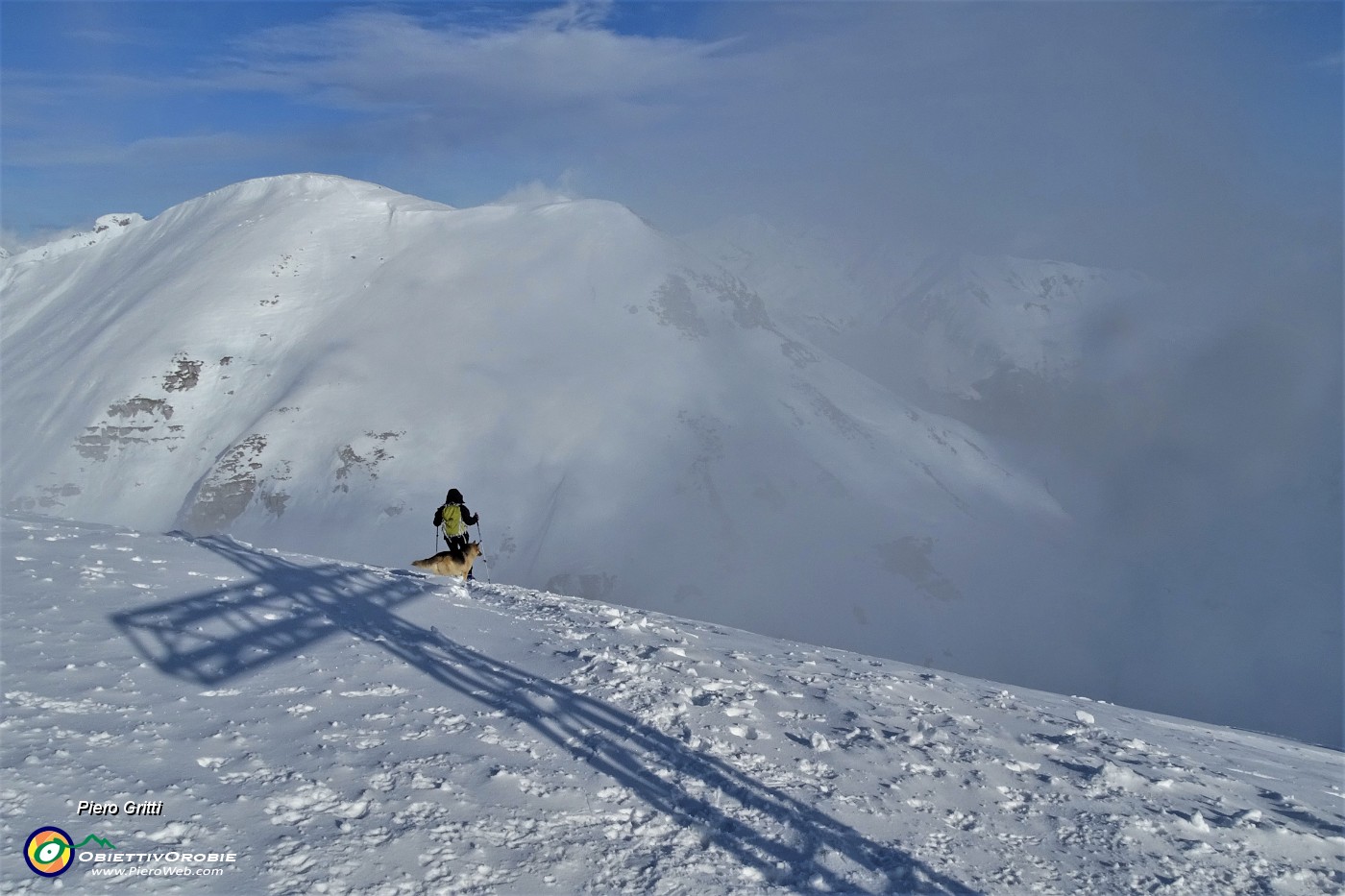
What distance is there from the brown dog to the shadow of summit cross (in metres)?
2.66

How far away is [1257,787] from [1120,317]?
578 ft

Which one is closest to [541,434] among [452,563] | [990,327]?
[452,563]

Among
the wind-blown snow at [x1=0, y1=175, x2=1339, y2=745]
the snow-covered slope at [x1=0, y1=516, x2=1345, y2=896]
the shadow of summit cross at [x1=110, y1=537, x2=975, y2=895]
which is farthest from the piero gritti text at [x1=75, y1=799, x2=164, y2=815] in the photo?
the wind-blown snow at [x1=0, y1=175, x2=1339, y2=745]

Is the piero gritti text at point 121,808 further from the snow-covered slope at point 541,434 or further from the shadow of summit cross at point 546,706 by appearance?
the snow-covered slope at point 541,434

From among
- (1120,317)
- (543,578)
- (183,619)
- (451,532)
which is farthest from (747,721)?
(1120,317)

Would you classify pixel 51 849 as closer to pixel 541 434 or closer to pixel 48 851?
pixel 48 851

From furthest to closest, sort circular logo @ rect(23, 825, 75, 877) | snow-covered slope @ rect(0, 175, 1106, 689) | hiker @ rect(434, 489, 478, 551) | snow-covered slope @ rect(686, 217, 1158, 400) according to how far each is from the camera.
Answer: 1. snow-covered slope @ rect(686, 217, 1158, 400)
2. snow-covered slope @ rect(0, 175, 1106, 689)
3. hiker @ rect(434, 489, 478, 551)
4. circular logo @ rect(23, 825, 75, 877)

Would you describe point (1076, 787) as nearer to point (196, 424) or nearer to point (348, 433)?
point (348, 433)

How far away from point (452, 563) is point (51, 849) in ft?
34.1

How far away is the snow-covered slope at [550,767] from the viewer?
17.8ft

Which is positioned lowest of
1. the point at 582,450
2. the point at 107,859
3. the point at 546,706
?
the point at 582,450

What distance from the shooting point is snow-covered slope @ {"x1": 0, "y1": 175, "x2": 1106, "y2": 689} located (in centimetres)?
5156

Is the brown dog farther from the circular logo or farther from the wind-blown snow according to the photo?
the wind-blown snow

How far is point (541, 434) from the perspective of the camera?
55.5 meters
